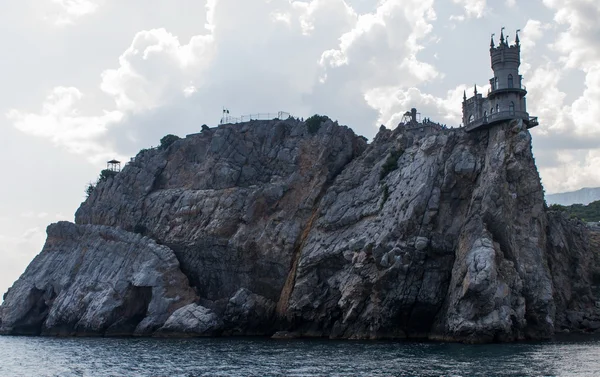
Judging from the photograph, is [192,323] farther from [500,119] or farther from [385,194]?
[500,119]

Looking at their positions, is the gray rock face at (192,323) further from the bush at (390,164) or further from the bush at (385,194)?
the bush at (390,164)

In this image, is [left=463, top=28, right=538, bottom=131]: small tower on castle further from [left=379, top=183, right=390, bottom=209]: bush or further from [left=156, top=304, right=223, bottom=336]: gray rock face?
[left=156, top=304, right=223, bottom=336]: gray rock face

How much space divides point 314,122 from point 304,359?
160 ft

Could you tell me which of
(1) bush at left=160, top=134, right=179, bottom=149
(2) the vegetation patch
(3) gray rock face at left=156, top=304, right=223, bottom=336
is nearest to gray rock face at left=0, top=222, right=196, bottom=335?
(3) gray rock face at left=156, top=304, right=223, bottom=336

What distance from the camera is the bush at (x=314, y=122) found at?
93.3m

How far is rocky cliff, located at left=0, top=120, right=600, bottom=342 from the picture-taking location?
Answer: 66125 millimetres

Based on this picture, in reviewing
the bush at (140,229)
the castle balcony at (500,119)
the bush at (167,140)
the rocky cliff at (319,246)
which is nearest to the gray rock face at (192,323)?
the rocky cliff at (319,246)

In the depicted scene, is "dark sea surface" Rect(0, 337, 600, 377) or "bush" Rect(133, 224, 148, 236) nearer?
"dark sea surface" Rect(0, 337, 600, 377)

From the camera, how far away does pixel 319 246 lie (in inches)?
3063

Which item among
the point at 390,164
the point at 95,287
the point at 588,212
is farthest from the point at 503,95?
the point at 588,212

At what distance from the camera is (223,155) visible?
95312mm

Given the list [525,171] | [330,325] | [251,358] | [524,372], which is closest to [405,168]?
[525,171]

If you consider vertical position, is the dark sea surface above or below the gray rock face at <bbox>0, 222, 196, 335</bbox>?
below

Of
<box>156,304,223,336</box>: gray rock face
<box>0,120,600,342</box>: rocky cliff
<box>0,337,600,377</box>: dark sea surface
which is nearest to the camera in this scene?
<box>0,337,600,377</box>: dark sea surface
